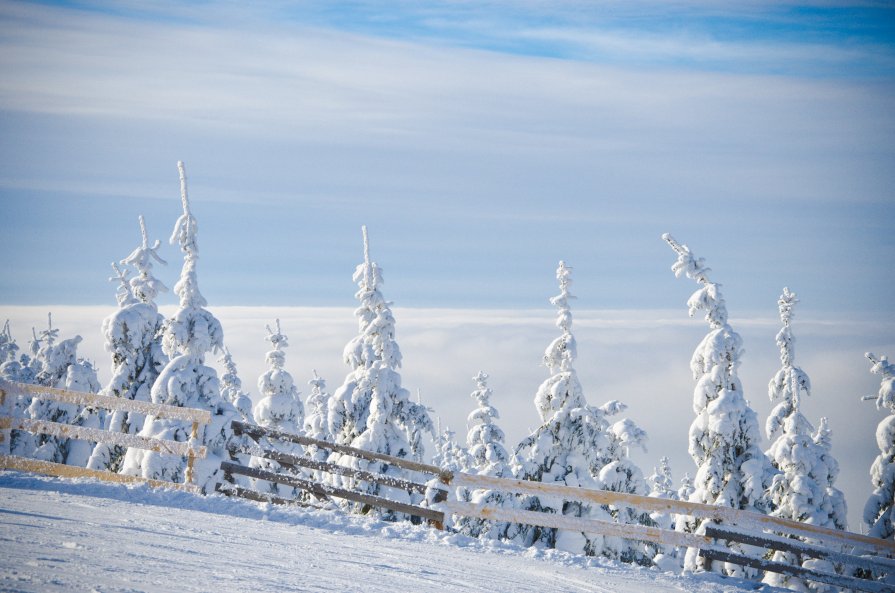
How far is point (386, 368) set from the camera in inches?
1234

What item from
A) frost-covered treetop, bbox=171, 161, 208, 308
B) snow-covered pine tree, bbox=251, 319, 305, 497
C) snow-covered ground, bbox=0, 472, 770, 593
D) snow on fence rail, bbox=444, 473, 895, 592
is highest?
frost-covered treetop, bbox=171, 161, 208, 308

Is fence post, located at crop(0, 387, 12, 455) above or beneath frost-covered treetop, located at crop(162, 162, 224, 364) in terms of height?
beneath

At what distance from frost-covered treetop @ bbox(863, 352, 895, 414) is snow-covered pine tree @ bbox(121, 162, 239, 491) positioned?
20132mm

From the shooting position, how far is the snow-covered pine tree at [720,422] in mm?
26484

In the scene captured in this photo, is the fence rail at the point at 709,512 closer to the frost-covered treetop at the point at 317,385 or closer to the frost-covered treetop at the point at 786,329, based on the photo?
the frost-covered treetop at the point at 786,329

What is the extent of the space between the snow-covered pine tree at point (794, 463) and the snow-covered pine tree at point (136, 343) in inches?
890

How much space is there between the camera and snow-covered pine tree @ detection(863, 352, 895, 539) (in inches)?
1008

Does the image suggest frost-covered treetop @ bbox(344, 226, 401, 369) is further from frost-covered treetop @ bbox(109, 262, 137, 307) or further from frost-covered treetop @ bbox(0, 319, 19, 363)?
frost-covered treetop @ bbox(0, 319, 19, 363)

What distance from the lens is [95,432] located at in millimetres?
17234

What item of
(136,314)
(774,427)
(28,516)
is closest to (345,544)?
(28,516)

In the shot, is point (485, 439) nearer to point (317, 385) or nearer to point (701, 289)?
point (701, 289)

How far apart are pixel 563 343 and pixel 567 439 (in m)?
3.28

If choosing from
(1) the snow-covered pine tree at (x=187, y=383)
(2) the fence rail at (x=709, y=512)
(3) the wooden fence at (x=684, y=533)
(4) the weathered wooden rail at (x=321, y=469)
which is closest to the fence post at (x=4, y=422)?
(4) the weathered wooden rail at (x=321, y=469)

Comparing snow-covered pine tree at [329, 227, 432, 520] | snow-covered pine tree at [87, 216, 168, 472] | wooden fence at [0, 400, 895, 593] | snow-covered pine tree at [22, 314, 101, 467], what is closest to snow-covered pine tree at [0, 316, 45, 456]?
snow-covered pine tree at [22, 314, 101, 467]
